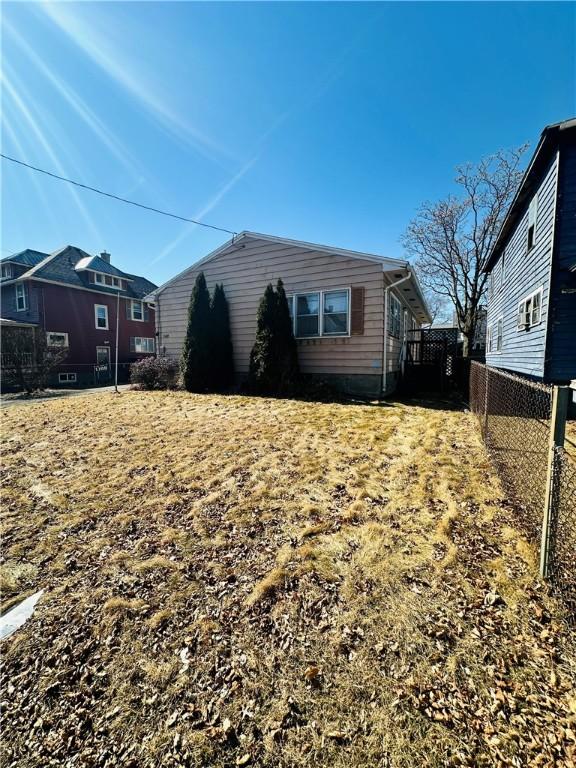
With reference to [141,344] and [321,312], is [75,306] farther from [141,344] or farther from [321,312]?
[321,312]

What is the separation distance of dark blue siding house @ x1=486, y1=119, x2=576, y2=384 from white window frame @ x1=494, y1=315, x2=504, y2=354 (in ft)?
6.52

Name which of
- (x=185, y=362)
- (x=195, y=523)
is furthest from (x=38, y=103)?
(x=195, y=523)

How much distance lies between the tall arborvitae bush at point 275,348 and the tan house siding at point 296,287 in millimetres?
687

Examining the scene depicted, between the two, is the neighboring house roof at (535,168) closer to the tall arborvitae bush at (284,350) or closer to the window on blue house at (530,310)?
the window on blue house at (530,310)

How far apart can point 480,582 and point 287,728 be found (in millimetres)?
1498

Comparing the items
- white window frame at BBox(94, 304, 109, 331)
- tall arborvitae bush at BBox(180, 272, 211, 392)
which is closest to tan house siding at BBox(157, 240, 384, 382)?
tall arborvitae bush at BBox(180, 272, 211, 392)

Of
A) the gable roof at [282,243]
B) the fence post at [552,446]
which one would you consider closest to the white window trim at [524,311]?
the gable roof at [282,243]

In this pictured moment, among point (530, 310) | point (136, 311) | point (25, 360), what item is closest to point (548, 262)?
point (530, 310)

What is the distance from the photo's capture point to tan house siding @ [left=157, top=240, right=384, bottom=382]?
866 cm

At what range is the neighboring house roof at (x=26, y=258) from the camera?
18688mm

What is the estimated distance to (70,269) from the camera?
19.8m

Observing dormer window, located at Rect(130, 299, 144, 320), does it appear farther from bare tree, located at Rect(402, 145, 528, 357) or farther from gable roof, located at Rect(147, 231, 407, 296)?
bare tree, located at Rect(402, 145, 528, 357)

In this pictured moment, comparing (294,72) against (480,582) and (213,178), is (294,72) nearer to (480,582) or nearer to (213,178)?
(213,178)

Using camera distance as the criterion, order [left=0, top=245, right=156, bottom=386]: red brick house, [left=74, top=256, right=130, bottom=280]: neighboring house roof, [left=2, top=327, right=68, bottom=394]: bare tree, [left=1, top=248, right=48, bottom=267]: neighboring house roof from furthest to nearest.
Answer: [left=74, top=256, right=130, bottom=280]: neighboring house roof
[left=1, top=248, right=48, bottom=267]: neighboring house roof
[left=0, top=245, right=156, bottom=386]: red brick house
[left=2, top=327, right=68, bottom=394]: bare tree
